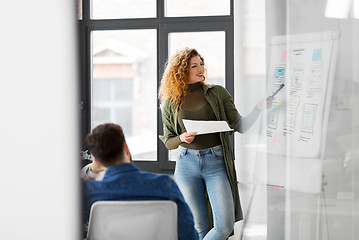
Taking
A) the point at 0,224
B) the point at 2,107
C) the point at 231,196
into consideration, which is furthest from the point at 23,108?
the point at 231,196

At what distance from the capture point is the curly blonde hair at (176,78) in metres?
1.42

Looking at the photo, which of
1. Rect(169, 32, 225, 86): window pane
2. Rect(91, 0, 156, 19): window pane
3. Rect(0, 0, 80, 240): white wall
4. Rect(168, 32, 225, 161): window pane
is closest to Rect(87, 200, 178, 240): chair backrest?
Rect(0, 0, 80, 240): white wall

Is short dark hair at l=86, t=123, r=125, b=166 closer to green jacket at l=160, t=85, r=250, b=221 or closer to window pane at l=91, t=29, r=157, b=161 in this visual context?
window pane at l=91, t=29, r=157, b=161

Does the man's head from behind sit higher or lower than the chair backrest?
higher

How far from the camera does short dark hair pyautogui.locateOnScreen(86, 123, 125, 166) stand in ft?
4.38

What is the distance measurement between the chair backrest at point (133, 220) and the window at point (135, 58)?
126mm

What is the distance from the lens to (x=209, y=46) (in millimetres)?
1454

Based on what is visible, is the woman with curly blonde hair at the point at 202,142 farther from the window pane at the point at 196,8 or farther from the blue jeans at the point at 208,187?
the window pane at the point at 196,8

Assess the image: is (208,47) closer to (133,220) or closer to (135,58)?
(135,58)

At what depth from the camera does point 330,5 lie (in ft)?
4.51

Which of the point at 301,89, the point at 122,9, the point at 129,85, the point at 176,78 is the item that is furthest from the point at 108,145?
the point at 301,89

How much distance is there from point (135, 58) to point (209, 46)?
0.27m

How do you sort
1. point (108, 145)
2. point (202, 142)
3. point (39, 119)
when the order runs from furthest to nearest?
1. point (202, 142)
2. point (39, 119)
3. point (108, 145)

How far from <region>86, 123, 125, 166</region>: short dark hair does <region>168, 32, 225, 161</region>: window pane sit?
20cm
